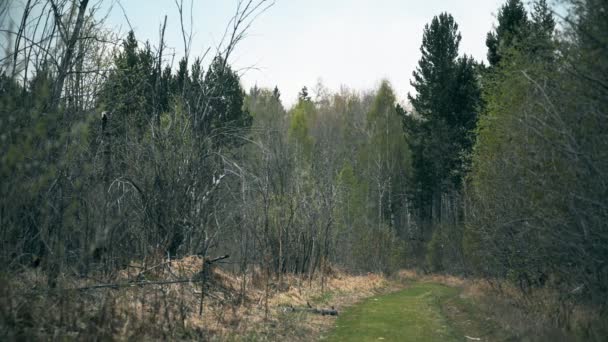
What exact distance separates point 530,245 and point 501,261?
4229 millimetres

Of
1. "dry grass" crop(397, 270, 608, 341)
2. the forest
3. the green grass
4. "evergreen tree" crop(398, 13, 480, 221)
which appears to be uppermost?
"evergreen tree" crop(398, 13, 480, 221)

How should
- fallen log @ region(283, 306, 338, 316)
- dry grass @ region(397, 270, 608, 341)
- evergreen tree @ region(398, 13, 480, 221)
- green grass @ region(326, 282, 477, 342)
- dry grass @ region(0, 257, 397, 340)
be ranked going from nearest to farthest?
1. dry grass @ region(0, 257, 397, 340)
2. dry grass @ region(397, 270, 608, 341)
3. green grass @ region(326, 282, 477, 342)
4. fallen log @ region(283, 306, 338, 316)
5. evergreen tree @ region(398, 13, 480, 221)

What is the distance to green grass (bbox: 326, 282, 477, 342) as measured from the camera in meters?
11.7

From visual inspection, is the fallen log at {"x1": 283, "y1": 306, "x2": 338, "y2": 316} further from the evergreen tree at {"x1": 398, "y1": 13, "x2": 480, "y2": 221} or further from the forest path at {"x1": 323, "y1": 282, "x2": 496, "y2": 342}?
the evergreen tree at {"x1": 398, "y1": 13, "x2": 480, "y2": 221}

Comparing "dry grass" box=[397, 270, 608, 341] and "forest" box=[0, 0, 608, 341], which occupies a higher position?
"forest" box=[0, 0, 608, 341]

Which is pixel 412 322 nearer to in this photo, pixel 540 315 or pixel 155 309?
pixel 540 315

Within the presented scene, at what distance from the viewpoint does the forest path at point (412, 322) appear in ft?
38.3

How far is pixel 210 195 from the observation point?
41.0 ft

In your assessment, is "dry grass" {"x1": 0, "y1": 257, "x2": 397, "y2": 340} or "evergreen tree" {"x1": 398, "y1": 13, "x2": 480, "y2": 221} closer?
"dry grass" {"x1": 0, "y1": 257, "x2": 397, "y2": 340}

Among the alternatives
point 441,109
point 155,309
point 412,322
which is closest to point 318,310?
point 412,322

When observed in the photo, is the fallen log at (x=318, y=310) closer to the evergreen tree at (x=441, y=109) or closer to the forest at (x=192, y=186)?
the forest at (x=192, y=186)

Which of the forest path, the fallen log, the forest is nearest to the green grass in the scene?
the forest path

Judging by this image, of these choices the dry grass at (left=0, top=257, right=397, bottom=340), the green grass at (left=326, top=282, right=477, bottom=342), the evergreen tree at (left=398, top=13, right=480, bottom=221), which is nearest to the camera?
the dry grass at (left=0, top=257, right=397, bottom=340)

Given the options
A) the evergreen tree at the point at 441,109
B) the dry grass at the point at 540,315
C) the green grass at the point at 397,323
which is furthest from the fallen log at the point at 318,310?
the evergreen tree at the point at 441,109
